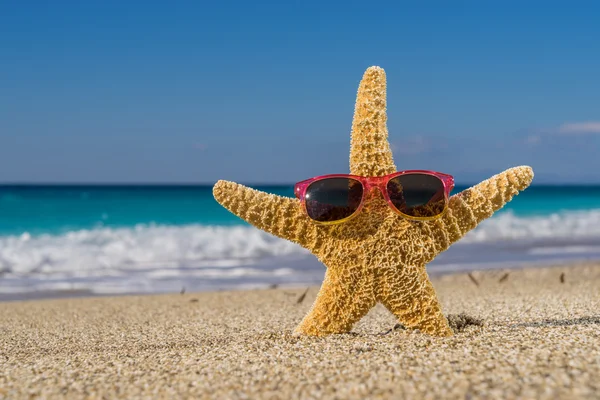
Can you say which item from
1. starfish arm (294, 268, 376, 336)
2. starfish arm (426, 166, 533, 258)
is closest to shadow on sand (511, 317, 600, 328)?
starfish arm (426, 166, 533, 258)

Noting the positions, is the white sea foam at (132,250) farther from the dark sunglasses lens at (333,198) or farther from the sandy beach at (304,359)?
the dark sunglasses lens at (333,198)

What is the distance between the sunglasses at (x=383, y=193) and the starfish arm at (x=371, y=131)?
0.39 ft

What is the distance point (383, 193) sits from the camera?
4715 mm

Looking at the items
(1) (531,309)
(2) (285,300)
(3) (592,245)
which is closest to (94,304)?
(2) (285,300)

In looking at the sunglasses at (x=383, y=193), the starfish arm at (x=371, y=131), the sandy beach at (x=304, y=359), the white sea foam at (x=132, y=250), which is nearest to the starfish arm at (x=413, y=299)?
the sandy beach at (x=304, y=359)

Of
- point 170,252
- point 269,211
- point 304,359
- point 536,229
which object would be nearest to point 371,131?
point 269,211

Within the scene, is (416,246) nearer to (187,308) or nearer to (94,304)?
(187,308)

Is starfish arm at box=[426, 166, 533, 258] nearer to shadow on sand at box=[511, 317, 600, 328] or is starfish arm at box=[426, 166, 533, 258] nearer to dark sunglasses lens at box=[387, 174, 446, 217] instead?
dark sunglasses lens at box=[387, 174, 446, 217]

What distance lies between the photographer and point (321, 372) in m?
3.69

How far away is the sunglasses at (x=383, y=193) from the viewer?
15.4ft

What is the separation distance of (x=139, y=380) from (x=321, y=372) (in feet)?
3.56

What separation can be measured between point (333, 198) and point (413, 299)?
3.30ft

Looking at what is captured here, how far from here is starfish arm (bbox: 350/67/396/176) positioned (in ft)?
15.7

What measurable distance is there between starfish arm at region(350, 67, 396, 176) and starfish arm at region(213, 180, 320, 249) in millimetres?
560
